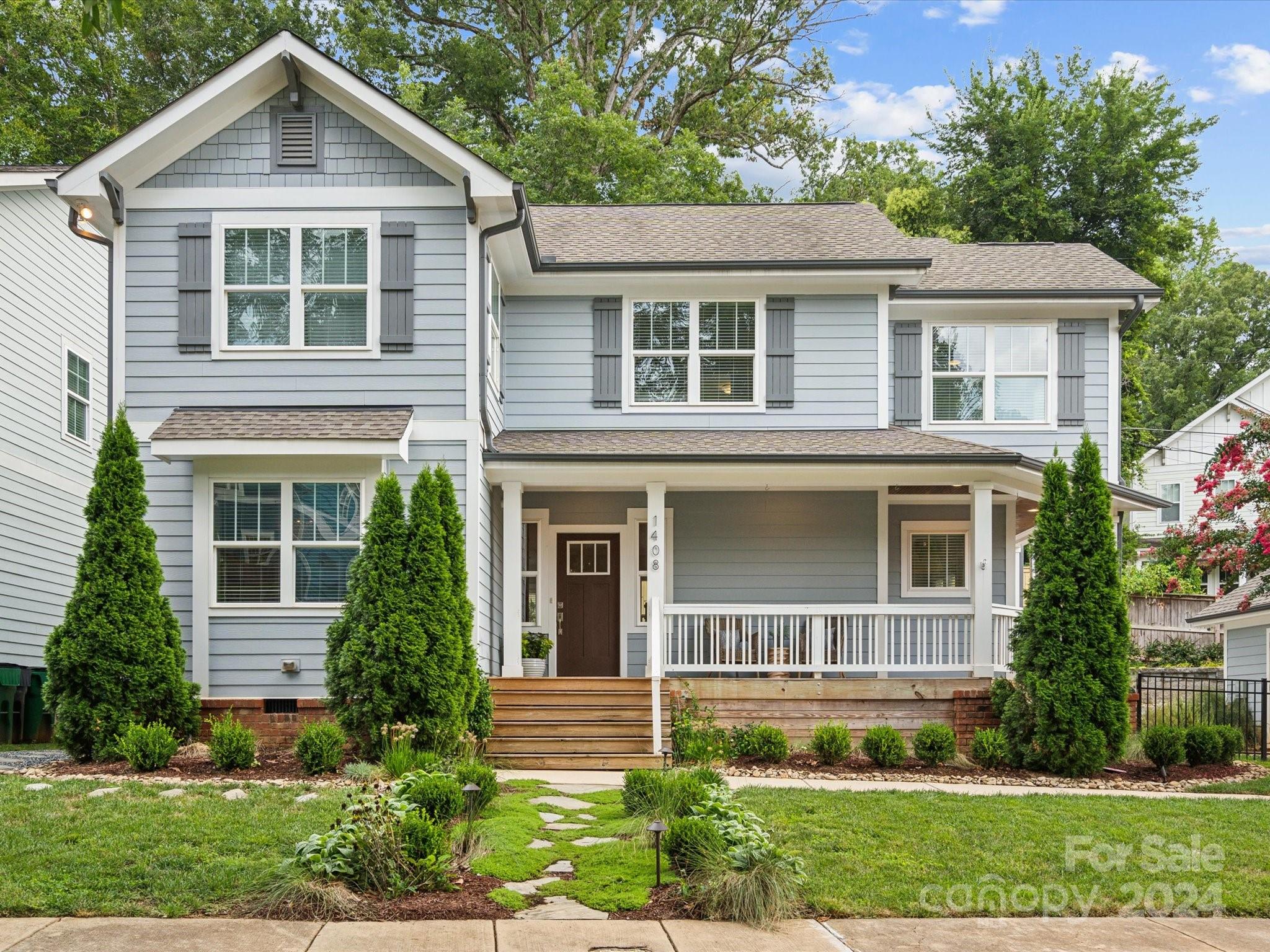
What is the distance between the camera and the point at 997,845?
7.46m

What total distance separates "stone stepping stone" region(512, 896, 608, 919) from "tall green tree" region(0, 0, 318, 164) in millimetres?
21692

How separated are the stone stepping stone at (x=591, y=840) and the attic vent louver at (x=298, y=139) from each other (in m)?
7.98

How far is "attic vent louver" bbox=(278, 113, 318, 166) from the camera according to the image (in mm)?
12469

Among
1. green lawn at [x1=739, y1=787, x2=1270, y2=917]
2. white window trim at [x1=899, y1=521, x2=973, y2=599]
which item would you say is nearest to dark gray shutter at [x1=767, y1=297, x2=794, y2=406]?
white window trim at [x1=899, y1=521, x2=973, y2=599]

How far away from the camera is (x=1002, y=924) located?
5.98 metres

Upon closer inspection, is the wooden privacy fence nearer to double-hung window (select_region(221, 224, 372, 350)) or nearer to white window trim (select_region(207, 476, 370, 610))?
white window trim (select_region(207, 476, 370, 610))

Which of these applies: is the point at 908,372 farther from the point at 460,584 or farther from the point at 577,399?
the point at 460,584

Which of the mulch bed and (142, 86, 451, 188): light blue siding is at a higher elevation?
(142, 86, 451, 188): light blue siding

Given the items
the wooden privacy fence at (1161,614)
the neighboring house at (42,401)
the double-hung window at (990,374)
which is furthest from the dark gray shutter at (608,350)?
the wooden privacy fence at (1161,614)

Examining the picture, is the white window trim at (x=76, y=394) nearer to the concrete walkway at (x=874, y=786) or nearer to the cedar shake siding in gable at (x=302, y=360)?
the cedar shake siding in gable at (x=302, y=360)

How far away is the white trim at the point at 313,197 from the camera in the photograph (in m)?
12.4

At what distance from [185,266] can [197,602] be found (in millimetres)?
3470

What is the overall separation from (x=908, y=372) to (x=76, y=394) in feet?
38.6

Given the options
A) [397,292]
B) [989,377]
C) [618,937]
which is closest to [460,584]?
[397,292]
